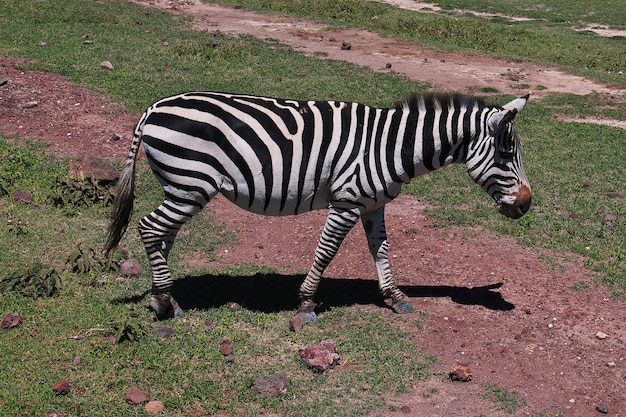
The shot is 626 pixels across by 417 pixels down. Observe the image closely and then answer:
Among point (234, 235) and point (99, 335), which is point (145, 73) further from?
point (99, 335)

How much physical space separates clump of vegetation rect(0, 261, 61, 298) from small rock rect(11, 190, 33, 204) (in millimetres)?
2190

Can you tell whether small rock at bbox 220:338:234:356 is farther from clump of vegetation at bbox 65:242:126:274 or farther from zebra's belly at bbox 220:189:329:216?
clump of vegetation at bbox 65:242:126:274

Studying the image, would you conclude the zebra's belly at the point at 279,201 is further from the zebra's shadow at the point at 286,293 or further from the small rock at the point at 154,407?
the small rock at the point at 154,407

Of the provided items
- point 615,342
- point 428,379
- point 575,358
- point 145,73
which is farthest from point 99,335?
point 145,73

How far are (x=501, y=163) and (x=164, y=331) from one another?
11.0ft

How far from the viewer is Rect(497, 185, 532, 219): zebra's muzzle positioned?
7.06 metres

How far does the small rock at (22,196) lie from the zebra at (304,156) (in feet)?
9.33

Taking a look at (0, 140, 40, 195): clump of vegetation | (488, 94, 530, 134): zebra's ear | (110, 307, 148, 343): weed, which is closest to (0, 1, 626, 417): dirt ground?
(0, 140, 40, 195): clump of vegetation

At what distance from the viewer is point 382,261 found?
24.8 feet

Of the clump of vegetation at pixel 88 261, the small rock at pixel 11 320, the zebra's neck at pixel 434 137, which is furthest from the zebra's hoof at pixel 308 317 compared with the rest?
the small rock at pixel 11 320

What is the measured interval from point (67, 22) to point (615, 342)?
604 inches

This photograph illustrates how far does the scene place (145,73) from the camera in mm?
14883

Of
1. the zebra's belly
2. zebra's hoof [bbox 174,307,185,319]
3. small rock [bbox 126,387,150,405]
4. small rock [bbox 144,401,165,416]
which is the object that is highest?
the zebra's belly

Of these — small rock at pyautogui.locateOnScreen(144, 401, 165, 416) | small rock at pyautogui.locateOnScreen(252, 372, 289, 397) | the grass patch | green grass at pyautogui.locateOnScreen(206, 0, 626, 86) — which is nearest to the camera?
small rock at pyautogui.locateOnScreen(144, 401, 165, 416)
